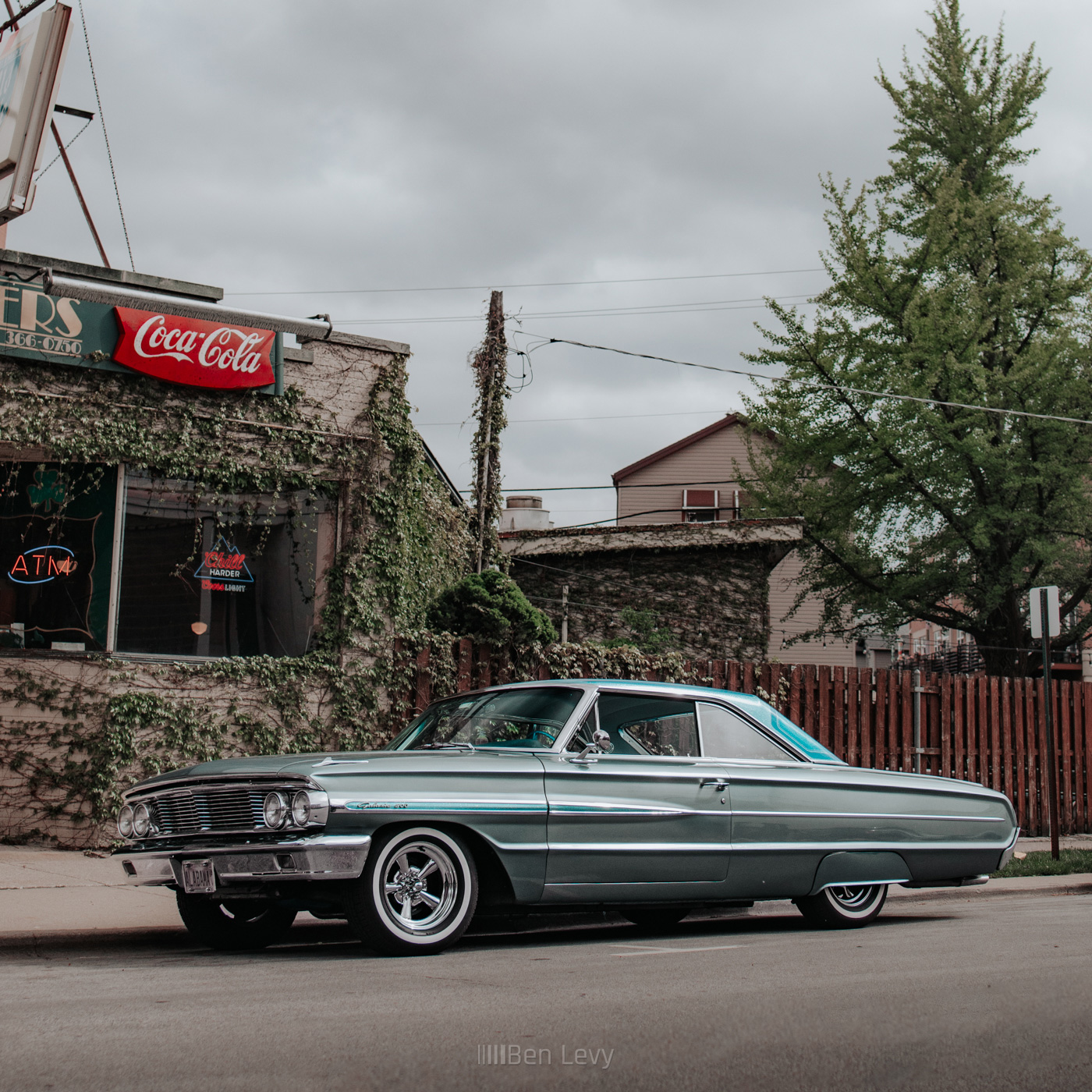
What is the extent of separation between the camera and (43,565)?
10883 mm

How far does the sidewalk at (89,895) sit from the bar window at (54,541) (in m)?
2.18

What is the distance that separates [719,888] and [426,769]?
1.98 metres

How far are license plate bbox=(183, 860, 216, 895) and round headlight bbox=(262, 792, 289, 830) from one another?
1.26 feet

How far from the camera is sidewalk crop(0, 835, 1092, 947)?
682 cm

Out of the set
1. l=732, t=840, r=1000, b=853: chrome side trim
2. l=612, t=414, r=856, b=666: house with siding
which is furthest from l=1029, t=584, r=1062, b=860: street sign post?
l=612, t=414, r=856, b=666: house with siding

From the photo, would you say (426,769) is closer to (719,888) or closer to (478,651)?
(719,888)

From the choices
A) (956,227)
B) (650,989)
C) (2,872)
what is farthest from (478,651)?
(956,227)

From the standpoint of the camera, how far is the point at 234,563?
1138cm

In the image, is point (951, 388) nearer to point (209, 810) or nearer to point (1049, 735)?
point (1049, 735)

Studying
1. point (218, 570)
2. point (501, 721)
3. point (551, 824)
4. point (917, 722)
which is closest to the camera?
point (551, 824)

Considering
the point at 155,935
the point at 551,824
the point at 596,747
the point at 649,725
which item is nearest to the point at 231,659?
the point at 155,935

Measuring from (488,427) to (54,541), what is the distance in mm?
5969

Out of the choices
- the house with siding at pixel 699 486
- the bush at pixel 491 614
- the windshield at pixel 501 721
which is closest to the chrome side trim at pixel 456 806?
the windshield at pixel 501 721

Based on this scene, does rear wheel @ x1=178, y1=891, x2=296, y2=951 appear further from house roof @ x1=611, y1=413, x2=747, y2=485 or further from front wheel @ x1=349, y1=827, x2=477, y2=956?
house roof @ x1=611, y1=413, x2=747, y2=485
